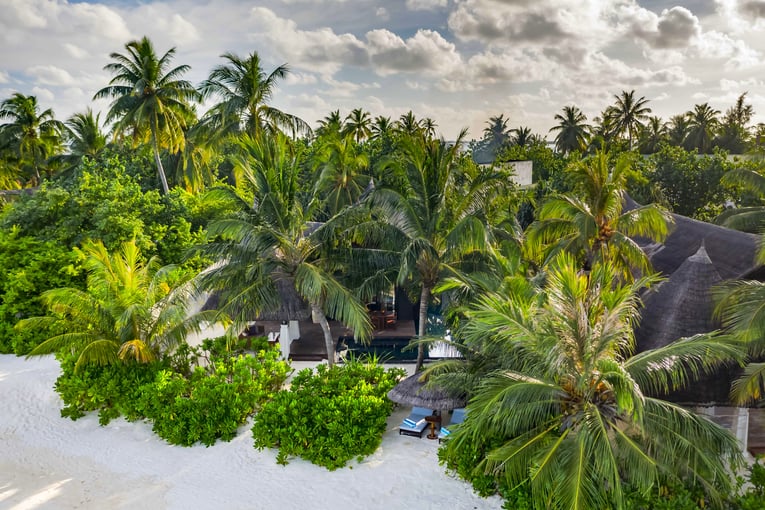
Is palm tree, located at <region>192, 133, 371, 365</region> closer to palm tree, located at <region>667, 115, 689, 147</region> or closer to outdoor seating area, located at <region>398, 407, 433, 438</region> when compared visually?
outdoor seating area, located at <region>398, 407, 433, 438</region>

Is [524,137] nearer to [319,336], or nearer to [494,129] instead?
[494,129]

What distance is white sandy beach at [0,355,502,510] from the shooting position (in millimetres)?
9398

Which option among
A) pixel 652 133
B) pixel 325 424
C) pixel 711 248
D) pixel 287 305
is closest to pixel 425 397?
pixel 325 424

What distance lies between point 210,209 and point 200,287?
1177 cm

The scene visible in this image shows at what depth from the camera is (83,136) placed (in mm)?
31875

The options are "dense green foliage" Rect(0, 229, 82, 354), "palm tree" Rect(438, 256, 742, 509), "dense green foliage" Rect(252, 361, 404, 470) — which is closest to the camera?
"palm tree" Rect(438, 256, 742, 509)

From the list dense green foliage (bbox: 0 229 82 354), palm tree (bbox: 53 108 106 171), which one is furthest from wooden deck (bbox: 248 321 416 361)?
palm tree (bbox: 53 108 106 171)

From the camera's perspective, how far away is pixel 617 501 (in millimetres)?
6750

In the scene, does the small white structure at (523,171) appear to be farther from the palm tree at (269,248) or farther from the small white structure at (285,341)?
the palm tree at (269,248)

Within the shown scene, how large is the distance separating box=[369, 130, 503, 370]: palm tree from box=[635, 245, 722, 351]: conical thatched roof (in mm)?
3814

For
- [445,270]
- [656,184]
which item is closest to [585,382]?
[445,270]

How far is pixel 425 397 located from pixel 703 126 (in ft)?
153

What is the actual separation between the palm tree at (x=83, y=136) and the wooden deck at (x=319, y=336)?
881 inches

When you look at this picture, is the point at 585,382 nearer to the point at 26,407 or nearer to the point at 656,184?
the point at 26,407
